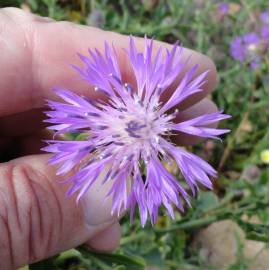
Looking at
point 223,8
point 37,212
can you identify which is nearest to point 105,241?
point 37,212

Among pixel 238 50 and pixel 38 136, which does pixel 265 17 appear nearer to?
pixel 238 50

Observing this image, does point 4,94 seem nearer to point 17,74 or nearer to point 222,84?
point 17,74

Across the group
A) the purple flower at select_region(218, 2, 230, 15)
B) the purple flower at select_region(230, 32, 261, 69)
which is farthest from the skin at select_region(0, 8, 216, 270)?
the purple flower at select_region(218, 2, 230, 15)

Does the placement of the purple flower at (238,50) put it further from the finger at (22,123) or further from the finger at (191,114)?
the finger at (22,123)

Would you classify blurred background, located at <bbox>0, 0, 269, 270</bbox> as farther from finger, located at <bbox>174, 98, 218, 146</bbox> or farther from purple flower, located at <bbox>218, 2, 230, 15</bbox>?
finger, located at <bbox>174, 98, 218, 146</bbox>

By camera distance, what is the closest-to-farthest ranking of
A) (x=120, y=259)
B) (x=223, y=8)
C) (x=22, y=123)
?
1. (x=120, y=259)
2. (x=22, y=123)
3. (x=223, y=8)

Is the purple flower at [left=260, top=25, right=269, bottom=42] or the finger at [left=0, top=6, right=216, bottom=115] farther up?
the purple flower at [left=260, top=25, right=269, bottom=42]
